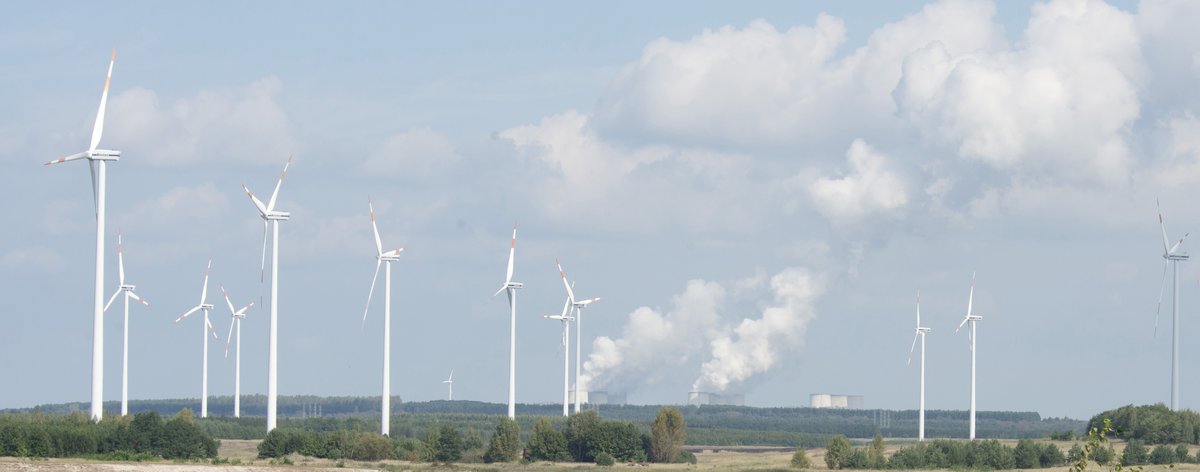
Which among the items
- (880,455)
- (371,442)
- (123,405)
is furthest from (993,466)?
(123,405)

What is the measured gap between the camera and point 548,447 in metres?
128

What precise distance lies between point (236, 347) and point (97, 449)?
3231 inches

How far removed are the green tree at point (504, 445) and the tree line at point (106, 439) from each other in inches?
Result: 873

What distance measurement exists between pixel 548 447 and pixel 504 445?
3565 mm

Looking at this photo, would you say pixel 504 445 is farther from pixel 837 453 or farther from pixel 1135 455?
pixel 1135 455

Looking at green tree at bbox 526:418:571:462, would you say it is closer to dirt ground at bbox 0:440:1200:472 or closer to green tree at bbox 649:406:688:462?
dirt ground at bbox 0:440:1200:472

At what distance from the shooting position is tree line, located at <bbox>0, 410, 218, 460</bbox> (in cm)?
10281

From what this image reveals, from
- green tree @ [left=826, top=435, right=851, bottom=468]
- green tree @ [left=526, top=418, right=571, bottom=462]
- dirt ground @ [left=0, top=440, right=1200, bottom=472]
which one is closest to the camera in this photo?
dirt ground @ [left=0, top=440, right=1200, bottom=472]

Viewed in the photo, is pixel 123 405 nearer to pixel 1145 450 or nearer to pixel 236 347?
pixel 236 347

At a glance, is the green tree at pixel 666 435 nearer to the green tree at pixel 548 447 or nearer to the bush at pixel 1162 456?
the green tree at pixel 548 447

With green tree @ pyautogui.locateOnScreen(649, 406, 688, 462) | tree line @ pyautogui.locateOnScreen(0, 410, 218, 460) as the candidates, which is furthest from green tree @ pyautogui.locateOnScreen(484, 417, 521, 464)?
tree line @ pyautogui.locateOnScreen(0, 410, 218, 460)

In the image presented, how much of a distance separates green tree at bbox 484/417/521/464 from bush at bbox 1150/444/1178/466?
163 ft

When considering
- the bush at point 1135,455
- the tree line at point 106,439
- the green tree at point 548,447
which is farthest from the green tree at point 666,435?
the tree line at point 106,439

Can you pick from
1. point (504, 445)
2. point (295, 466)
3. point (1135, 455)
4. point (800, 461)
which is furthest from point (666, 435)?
point (1135, 455)
